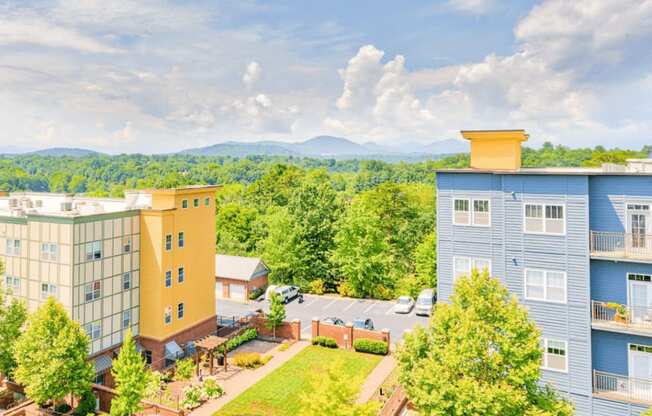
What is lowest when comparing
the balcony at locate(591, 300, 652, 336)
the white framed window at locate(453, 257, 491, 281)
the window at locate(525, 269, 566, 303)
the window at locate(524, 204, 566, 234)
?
the balcony at locate(591, 300, 652, 336)

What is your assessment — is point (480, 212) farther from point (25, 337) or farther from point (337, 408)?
point (25, 337)

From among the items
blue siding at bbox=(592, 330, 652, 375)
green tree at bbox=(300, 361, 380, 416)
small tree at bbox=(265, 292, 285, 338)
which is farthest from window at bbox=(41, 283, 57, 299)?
blue siding at bbox=(592, 330, 652, 375)

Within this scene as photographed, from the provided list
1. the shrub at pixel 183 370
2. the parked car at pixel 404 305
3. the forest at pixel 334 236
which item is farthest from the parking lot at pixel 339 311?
the shrub at pixel 183 370

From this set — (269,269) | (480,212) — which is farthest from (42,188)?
(480,212)

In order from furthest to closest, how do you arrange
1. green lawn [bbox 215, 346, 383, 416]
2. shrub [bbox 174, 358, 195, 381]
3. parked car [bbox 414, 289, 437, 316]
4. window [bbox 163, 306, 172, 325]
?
1. parked car [bbox 414, 289, 437, 316]
2. window [bbox 163, 306, 172, 325]
3. shrub [bbox 174, 358, 195, 381]
4. green lawn [bbox 215, 346, 383, 416]

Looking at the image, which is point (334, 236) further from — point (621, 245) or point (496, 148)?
point (621, 245)

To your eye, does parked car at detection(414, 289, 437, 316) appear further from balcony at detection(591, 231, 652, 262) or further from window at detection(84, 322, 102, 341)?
window at detection(84, 322, 102, 341)
